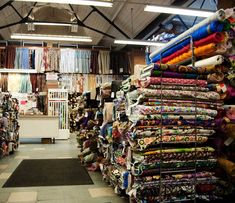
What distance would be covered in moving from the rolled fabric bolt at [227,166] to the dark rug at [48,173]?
2134 millimetres

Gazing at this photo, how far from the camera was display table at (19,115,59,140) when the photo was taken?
10.2 meters

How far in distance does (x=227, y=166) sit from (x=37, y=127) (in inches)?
328

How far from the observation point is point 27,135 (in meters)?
10.2

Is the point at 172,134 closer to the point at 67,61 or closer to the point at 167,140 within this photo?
the point at 167,140

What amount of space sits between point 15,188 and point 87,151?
2034 millimetres

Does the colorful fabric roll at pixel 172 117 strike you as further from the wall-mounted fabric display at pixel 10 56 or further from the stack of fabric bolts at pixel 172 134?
the wall-mounted fabric display at pixel 10 56

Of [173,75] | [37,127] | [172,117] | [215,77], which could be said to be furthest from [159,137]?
[37,127]

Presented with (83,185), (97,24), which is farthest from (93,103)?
(97,24)

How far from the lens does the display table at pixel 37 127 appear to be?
33.4 feet

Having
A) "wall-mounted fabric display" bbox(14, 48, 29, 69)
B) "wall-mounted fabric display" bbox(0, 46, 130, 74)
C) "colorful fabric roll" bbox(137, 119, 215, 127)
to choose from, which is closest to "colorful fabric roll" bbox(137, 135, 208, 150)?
"colorful fabric roll" bbox(137, 119, 215, 127)

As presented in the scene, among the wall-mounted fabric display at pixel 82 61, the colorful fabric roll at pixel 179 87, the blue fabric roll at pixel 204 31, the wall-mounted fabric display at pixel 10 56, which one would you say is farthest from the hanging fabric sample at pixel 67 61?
the colorful fabric roll at pixel 179 87

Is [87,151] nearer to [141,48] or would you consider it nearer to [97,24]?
[97,24]

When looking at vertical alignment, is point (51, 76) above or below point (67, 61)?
below

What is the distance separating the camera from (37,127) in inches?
404
